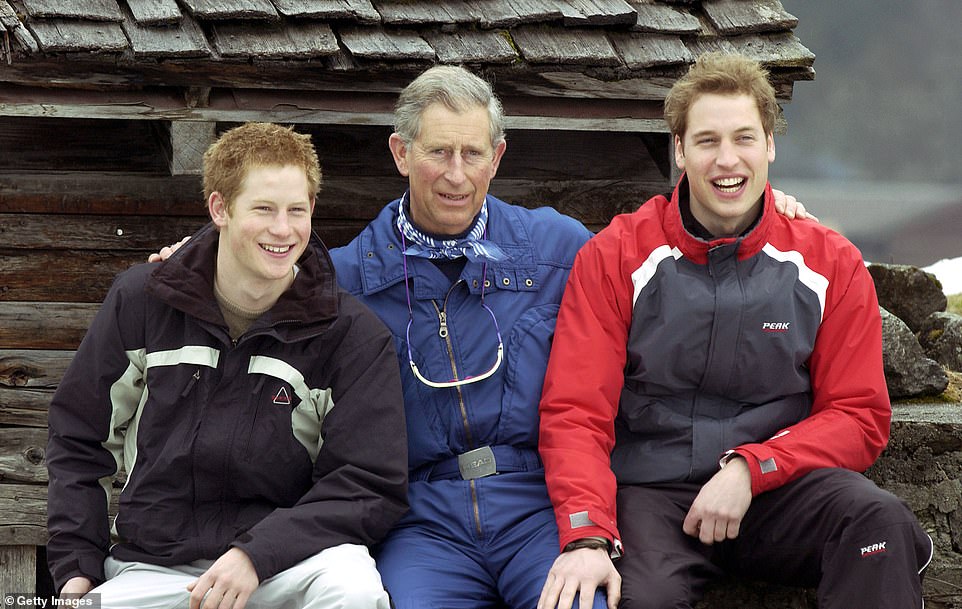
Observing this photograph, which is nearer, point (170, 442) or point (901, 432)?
point (170, 442)

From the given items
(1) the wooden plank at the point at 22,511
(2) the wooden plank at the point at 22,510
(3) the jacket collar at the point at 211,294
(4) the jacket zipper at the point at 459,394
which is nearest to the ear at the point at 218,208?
(3) the jacket collar at the point at 211,294

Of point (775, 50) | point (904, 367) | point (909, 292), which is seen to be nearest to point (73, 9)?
point (775, 50)

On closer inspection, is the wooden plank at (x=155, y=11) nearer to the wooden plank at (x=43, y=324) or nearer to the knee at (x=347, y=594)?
the wooden plank at (x=43, y=324)

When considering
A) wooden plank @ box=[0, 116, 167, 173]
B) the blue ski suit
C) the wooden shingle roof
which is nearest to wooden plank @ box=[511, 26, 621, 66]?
the wooden shingle roof

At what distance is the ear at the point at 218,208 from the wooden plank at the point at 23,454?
2.09 m

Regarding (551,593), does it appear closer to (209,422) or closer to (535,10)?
(209,422)

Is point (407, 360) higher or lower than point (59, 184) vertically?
lower

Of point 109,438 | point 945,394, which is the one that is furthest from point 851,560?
point 109,438

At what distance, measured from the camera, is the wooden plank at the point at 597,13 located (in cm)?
429

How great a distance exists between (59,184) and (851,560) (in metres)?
3.51

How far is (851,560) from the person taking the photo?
2.97m

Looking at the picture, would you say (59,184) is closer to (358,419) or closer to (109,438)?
(109,438)

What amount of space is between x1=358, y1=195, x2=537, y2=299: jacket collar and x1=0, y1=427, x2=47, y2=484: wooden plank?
6.86ft

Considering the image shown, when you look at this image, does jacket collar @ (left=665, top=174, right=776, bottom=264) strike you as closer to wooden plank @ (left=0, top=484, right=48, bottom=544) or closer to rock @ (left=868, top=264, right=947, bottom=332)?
rock @ (left=868, top=264, right=947, bottom=332)
